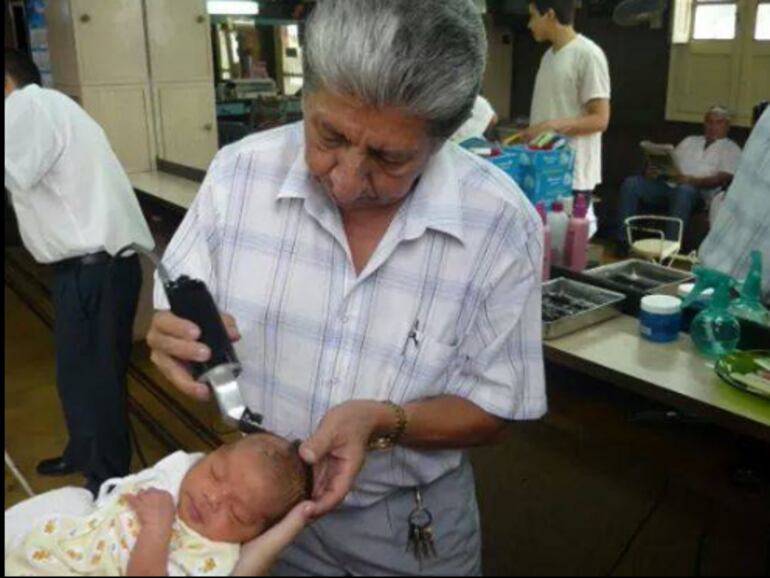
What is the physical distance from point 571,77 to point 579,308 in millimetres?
589

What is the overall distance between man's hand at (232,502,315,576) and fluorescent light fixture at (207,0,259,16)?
1.24m

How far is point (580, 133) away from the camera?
1.73 metres

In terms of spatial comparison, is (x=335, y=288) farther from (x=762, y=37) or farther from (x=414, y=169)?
(x=762, y=37)

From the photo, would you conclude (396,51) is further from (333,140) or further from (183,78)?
(183,78)

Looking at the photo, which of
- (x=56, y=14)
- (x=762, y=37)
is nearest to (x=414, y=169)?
(x=762, y=37)

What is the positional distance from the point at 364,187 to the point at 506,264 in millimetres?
230

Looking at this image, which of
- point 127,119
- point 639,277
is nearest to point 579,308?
point 639,277

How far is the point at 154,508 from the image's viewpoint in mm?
795

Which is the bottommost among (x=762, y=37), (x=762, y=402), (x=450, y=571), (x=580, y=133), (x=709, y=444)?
(x=709, y=444)

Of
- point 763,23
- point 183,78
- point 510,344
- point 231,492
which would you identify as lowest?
point 231,492

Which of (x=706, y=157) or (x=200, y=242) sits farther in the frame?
(x=706, y=157)

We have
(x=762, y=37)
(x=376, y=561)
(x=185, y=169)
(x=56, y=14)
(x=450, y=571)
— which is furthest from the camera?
(x=185, y=169)

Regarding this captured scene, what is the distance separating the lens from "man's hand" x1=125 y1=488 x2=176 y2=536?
715 millimetres

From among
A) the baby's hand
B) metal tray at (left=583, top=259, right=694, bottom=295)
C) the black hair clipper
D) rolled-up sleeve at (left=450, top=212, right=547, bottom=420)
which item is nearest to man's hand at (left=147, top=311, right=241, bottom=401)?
the black hair clipper
